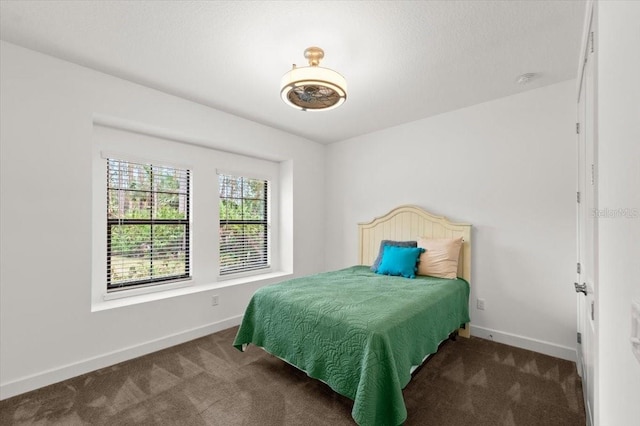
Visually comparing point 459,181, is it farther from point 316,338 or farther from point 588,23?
point 316,338

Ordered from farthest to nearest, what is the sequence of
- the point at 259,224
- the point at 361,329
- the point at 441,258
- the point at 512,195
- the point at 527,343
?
1. the point at 259,224
2. the point at 441,258
3. the point at 512,195
4. the point at 527,343
5. the point at 361,329

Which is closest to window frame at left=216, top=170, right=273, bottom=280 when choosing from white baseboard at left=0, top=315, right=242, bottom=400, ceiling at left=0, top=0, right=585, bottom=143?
white baseboard at left=0, top=315, right=242, bottom=400

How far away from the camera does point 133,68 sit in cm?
251

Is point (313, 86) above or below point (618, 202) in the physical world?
above

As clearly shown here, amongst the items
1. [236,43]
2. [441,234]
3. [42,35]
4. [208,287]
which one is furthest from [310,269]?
[42,35]

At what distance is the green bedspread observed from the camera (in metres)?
1.71

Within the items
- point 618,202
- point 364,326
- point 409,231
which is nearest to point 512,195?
point 409,231

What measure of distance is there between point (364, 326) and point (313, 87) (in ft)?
5.42

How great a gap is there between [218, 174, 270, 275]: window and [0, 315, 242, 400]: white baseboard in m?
0.85

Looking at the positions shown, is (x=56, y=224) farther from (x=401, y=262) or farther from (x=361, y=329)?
(x=401, y=262)

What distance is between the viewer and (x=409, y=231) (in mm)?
3693

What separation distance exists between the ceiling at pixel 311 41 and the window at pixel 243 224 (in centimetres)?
133

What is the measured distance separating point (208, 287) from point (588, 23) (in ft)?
13.0

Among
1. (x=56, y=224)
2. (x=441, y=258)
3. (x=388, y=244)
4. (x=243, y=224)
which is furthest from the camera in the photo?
(x=243, y=224)
